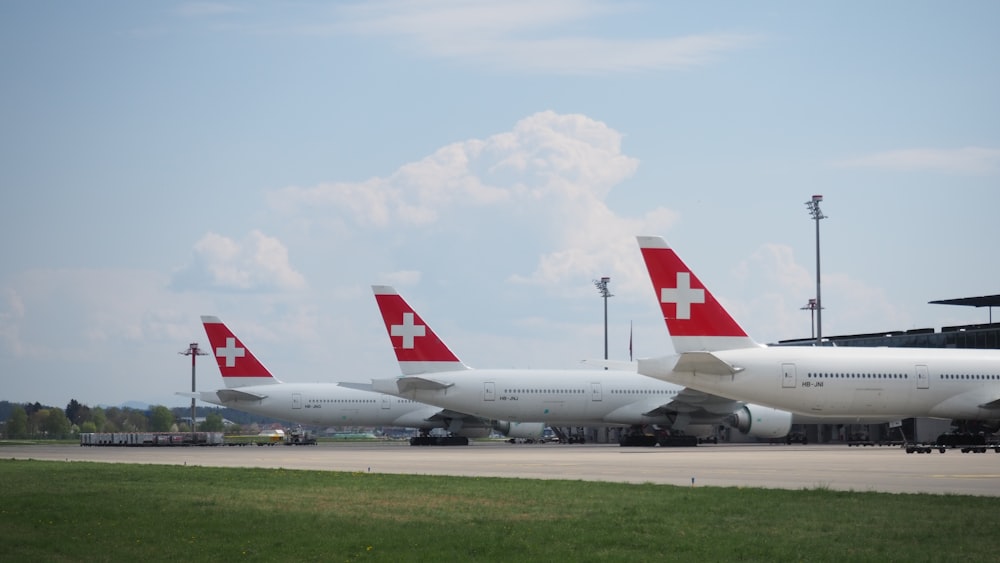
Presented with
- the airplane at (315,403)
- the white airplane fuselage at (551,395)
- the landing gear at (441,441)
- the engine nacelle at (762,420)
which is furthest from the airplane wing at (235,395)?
the engine nacelle at (762,420)

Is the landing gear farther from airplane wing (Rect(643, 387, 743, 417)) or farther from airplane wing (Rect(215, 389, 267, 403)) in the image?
airplane wing (Rect(643, 387, 743, 417))

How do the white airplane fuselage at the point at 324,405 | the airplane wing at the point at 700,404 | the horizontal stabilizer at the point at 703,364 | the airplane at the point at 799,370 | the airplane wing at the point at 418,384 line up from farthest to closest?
the white airplane fuselage at the point at 324,405 → the airplane wing at the point at 700,404 → the airplane wing at the point at 418,384 → the airplane at the point at 799,370 → the horizontal stabilizer at the point at 703,364

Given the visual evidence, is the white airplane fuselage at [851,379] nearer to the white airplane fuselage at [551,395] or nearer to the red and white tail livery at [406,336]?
the white airplane fuselage at [551,395]

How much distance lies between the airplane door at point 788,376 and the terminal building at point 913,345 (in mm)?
17347

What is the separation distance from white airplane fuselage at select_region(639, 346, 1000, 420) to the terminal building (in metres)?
9.19

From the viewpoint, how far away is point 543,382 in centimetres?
6019

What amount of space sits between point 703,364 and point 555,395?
61.1 ft

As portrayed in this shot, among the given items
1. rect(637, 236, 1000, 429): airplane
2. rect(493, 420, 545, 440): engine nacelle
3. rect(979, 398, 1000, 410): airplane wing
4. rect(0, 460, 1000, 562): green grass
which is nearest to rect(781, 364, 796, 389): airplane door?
rect(637, 236, 1000, 429): airplane

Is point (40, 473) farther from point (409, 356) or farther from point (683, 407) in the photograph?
point (683, 407)

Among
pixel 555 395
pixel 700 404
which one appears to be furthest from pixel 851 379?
pixel 555 395

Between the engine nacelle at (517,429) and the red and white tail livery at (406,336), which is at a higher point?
the red and white tail livery at (406,336)

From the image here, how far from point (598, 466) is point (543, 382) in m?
25.9

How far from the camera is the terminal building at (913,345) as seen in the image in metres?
58.7

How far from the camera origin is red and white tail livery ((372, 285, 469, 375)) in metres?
57.6
